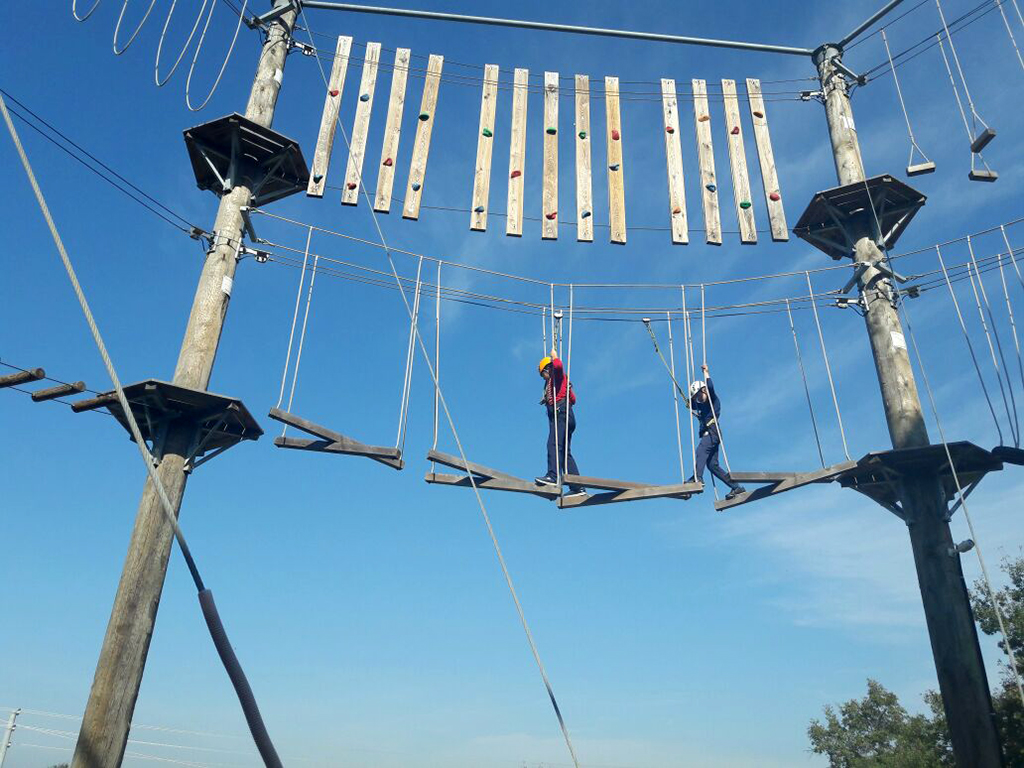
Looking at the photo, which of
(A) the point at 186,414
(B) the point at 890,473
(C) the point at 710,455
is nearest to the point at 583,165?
(C) the point at 710,455

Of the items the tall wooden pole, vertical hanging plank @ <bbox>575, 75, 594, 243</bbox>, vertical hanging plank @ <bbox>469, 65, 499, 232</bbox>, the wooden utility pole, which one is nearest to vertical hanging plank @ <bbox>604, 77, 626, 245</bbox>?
vertical hanging plank @ <bbox>575, 75, 594, 243</bbox>

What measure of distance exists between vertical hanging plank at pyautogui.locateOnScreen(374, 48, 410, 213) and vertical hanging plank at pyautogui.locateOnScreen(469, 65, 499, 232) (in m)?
0.75

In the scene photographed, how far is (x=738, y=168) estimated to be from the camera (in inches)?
324

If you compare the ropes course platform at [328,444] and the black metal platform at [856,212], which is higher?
the black metal platform at [856,212]

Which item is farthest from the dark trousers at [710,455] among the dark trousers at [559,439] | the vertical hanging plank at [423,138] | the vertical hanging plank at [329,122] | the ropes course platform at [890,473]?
the vertical hanging plank at [329,122]

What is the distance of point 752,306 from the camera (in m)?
8.20

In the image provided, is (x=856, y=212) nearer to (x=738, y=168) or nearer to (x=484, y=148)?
(x=738, y=168)

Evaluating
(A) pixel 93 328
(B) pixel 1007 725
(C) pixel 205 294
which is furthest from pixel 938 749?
(A) pixel 93 328

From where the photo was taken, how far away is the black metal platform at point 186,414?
547 centimetres

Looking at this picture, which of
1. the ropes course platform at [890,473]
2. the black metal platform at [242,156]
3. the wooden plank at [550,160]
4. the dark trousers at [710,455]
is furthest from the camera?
the wooden plank at [550,160]

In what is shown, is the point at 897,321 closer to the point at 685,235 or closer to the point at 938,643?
the point at 685,235

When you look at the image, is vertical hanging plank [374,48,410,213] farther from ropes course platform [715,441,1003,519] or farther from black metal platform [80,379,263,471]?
ropes course platform [715,441,1003,519]

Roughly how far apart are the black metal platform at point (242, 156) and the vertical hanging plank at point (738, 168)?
402cm

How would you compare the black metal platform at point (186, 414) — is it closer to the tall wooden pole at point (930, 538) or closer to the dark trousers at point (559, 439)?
the dark trousers at point (559, 439)
